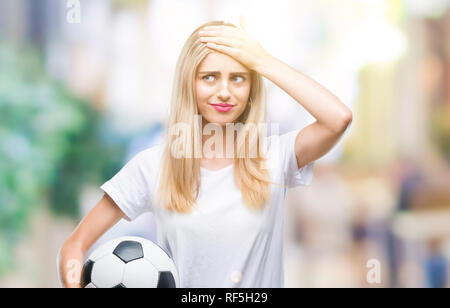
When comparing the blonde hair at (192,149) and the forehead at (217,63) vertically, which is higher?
the forehead at (217,63)

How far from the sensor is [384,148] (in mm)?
2328

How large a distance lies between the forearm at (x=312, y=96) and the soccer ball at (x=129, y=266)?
0.76 m

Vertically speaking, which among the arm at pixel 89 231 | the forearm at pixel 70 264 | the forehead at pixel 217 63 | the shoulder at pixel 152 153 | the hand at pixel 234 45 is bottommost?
the forearm at pixel 70 264

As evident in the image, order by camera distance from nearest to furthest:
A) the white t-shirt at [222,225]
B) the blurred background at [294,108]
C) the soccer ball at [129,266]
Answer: the soccer ball at [129,266]
the white t-shirt at [222,225]
the blurred background at [294,108]

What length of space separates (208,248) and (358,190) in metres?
0.68

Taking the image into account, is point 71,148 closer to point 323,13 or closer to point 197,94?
point 197,94

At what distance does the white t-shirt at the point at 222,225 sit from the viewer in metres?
2.12

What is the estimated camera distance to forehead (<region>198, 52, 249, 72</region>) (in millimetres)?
2127

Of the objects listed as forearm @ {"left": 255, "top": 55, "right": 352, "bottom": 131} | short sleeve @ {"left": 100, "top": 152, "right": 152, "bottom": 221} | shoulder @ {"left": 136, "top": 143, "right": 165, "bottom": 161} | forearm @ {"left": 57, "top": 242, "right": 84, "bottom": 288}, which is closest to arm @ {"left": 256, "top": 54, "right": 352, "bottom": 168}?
forearm @ {"left": 255, "top": 55, "right": 352, "bottom": 131}

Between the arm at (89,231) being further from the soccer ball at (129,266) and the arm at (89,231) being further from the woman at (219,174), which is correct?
the soccer ball at (129,266)

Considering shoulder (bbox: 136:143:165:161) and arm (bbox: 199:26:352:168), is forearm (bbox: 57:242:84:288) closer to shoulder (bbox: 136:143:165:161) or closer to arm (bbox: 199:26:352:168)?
shoulder (bbox: 136:143:165:161)

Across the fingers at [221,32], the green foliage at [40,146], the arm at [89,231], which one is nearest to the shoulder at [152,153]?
the green foliage at [40,146]

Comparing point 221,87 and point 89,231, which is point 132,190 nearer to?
point 89,231

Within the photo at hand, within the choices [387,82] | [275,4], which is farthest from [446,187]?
[275,4]
